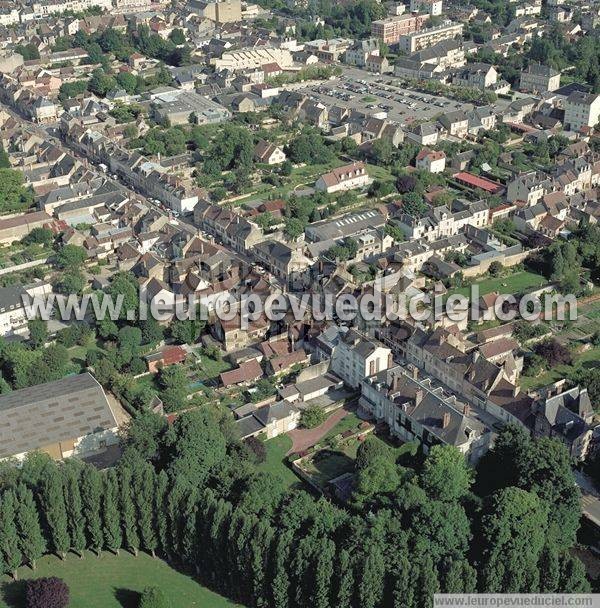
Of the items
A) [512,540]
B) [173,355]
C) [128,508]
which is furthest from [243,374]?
[512,540]

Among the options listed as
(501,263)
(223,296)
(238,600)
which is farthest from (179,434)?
(501,263)

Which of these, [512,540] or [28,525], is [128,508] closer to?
[28,525]

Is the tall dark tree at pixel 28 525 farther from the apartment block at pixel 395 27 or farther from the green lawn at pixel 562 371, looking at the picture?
the apartment block at pixel 395 27

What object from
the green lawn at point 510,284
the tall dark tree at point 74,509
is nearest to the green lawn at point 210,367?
the tall dark tree at point 74,509

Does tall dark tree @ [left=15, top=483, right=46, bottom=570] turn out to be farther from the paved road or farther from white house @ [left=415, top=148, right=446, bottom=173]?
white house @ [left=415, top=148, right=446, bottom=173]

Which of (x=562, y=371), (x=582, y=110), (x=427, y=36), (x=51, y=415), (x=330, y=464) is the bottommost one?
(x=330, y=464)
